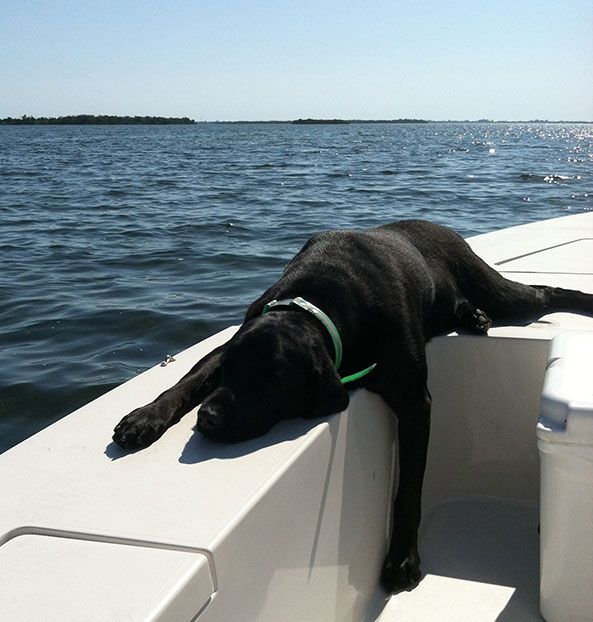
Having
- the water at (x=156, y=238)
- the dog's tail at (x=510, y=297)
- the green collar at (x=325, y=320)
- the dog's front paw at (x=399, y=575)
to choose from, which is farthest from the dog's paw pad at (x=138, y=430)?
the water at (x=156, y=238)

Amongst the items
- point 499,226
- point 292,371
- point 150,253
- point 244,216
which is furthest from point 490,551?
point 244,216

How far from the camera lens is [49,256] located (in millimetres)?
10578

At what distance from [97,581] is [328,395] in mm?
1084

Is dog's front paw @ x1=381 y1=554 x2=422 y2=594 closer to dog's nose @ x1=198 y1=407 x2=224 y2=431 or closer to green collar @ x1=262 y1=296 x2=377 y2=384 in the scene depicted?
green collar @ x1=262 y1=296 x2=377 y2=384

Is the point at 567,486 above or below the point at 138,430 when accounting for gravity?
below

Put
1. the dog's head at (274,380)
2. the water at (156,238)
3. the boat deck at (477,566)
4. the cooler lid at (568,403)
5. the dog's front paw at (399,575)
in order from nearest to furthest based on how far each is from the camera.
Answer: the cooler lid at (568,403) < the dog's head at (274,380) < the boat deck at (477,566) < the dog's front paw at (399,575) < the water at (156,238)

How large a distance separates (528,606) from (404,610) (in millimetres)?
448

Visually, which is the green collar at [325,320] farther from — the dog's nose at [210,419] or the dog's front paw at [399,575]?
the dog's front paw at [399,575]

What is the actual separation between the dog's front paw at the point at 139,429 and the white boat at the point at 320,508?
43mm

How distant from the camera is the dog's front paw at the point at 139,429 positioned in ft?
7.62

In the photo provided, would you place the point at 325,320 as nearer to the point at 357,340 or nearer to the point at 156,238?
the point at 357,340

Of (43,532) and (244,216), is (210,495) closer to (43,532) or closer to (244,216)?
(43,532)


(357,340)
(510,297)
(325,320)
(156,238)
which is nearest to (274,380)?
(325,320)

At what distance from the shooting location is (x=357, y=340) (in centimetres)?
298
